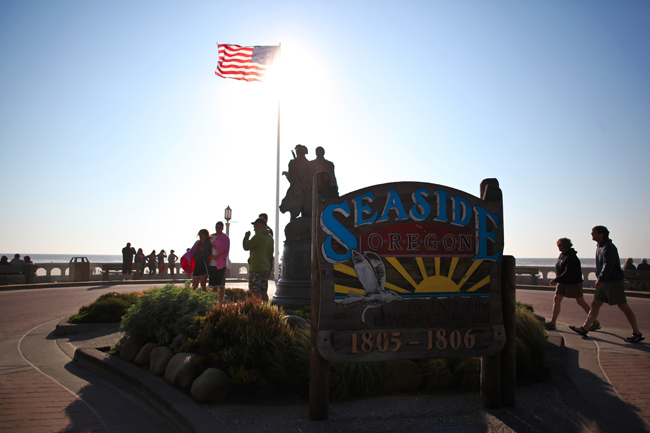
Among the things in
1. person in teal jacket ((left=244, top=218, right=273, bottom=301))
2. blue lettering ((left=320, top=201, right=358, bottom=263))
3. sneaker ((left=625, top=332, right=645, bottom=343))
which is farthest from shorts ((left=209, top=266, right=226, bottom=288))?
sneaker ((left=625, top=332, right=645, bottom=343))

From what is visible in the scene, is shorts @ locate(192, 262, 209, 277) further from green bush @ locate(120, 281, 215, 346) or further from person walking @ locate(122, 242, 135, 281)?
person walking @ locate(122, 242, 135, 281)

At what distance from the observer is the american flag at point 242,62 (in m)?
19.5

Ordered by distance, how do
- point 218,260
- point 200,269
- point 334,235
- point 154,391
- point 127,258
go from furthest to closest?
point 127,258
point 200,269
point 218,260
point 154,391
point 334,235

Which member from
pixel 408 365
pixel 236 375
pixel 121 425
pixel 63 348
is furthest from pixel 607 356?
pixel 63 348

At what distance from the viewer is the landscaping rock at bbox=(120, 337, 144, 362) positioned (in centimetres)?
540

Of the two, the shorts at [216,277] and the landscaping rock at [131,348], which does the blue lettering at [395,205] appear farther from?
the shorts at [216,277]

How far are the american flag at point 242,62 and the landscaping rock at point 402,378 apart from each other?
1749cm

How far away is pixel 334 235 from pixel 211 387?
181cm

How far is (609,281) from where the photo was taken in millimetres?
6672

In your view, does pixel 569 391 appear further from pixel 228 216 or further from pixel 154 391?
pixel 228 216

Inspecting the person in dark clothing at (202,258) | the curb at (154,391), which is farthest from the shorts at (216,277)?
the curb at (154,391)

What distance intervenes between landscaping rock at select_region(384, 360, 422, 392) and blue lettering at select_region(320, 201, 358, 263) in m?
1.51

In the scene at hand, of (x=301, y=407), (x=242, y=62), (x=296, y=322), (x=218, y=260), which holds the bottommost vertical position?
(x=301, y=407)

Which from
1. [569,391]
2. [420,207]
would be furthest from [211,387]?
[569,391]
